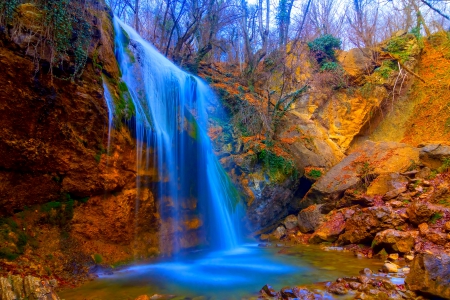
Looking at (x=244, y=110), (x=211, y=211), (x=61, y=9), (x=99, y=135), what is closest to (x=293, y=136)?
(x=244, y=110)

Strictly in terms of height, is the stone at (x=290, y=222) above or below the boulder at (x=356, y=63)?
below

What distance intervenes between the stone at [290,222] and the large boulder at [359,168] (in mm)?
749

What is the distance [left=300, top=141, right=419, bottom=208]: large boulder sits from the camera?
35.9 feet

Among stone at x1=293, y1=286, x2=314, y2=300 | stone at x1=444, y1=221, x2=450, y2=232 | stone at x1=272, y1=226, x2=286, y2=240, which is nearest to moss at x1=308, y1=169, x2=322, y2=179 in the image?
stone at x1=272, y1=226, x2=286, y2=240

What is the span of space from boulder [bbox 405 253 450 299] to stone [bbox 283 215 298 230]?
705cm

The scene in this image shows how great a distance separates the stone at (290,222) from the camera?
11.4m

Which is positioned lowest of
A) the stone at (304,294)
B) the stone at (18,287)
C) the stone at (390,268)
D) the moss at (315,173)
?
the stone at (390,268)

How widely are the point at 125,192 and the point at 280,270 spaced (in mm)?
3966

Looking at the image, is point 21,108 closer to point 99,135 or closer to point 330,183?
point 99,135

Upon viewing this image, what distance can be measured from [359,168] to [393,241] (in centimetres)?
485

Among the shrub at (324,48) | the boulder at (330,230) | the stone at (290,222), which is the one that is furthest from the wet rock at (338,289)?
the shrub at (324,48)

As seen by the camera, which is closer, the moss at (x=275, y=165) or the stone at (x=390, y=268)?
the stone at (x=390, y=268)

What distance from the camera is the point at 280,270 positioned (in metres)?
6.45

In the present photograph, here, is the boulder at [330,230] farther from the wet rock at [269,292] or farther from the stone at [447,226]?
the wet rock at [269,292]
